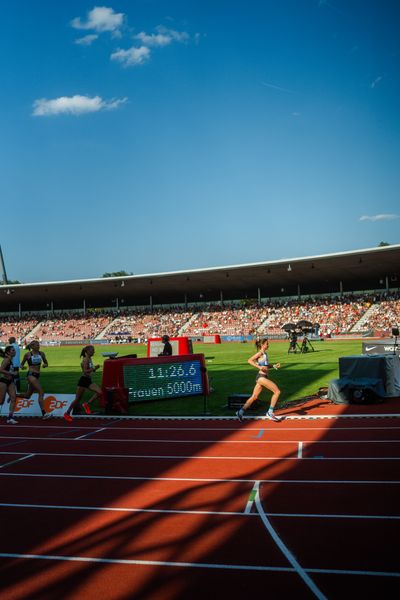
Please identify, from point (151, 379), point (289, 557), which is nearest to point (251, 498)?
point (289, 557)

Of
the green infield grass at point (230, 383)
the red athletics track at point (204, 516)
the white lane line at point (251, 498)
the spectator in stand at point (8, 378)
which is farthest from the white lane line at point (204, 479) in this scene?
the green infield grass at point (230, 383)

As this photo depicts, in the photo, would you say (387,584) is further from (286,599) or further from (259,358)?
(259,358)

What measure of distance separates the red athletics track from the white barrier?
9.85 feet

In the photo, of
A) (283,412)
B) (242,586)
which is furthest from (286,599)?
(283,412)

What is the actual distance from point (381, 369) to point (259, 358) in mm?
4552

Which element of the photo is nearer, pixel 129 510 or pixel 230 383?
pixel 129 510

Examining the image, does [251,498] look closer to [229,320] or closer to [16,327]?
[229,320]

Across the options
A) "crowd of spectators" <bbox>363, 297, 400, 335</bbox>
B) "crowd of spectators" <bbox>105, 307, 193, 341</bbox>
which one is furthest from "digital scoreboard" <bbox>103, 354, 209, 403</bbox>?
"crowd of spectators" <bbox>105, 307, 193, 341</bbox>

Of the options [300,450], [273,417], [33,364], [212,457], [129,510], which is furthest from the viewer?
A: [33,364]

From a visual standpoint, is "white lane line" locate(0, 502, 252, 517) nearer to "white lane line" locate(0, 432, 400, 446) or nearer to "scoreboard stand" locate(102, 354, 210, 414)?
"white lane line" locate(0, 432, 400, 446)

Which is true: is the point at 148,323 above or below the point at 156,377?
above

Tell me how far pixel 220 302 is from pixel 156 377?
55.4 metres

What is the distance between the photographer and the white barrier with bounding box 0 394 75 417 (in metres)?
13.5

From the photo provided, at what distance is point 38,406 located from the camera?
13805 mm
